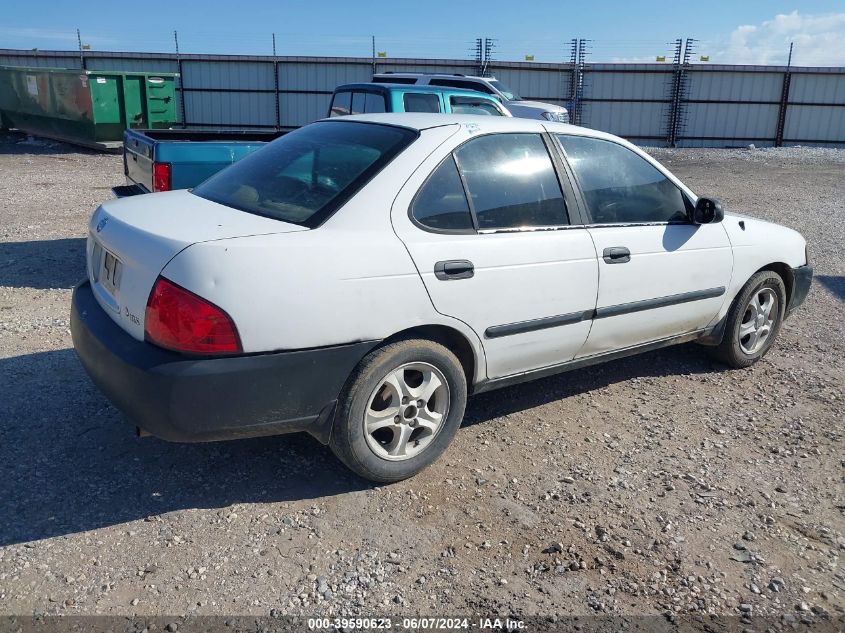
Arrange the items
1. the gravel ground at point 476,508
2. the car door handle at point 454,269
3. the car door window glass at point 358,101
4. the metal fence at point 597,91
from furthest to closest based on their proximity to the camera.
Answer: the metal fence at point 597,91
the car door window glass at point 358,101
the car door handle at point 454,269
the gravel ground at point 476,508

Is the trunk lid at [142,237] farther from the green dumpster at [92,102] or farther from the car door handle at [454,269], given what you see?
the green dumpster at [92,102]

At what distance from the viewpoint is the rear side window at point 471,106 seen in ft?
35.4

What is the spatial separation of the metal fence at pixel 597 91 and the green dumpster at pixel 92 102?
14.0 ft

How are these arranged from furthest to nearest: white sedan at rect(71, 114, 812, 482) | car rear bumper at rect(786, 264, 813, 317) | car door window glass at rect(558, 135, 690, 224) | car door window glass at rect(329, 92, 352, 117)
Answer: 1. car door window glass at rect(329, 92, 352, 117)
2. car rear bumper at rect(786, 264, 813, 317)
3. car door window glass at rect(558, 135, 690, 224)
4. white sedan at rect(71, 114, 812, 482)

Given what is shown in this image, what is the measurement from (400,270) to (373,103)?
23.7ft

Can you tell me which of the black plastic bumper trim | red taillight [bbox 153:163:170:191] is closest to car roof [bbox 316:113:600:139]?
the black plastic bumper trim

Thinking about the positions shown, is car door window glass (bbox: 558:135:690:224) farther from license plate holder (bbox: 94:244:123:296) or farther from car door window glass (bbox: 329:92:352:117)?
car door window glass (bbox: 329:92:352:117)

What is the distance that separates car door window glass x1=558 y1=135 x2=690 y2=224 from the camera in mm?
4250

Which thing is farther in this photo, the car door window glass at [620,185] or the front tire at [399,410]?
the car door window glass at [620,185]

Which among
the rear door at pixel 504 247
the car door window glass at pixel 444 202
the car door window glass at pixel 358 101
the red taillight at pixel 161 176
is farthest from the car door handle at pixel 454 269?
the car door window glass at pixel 358 101

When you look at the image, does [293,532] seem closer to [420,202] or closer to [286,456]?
[286,456]

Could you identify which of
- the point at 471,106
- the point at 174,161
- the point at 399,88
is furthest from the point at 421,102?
the point at 174,161

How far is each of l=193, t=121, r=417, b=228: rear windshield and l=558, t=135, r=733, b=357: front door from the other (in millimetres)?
1124

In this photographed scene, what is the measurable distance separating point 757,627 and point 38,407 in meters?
3.69
